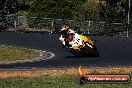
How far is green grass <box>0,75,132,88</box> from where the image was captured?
51.2ft

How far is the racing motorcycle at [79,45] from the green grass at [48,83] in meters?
6.68

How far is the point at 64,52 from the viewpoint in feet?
94.5

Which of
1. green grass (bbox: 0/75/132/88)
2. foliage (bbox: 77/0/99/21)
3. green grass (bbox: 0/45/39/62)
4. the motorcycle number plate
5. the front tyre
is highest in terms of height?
green grass (bbox: 0/75/132/88)

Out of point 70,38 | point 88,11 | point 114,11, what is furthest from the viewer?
point 88,11

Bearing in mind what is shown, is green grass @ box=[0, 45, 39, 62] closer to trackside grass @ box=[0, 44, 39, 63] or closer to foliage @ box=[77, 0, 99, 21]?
trackside grass @ box=[0, 44, 39, 63]

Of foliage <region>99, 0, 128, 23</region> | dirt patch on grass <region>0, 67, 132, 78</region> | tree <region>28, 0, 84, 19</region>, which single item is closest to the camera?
dirt patch on grass <region>0, 67, 132, 78</region>

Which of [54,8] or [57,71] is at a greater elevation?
[57,71]

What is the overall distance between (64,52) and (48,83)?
40.3ft

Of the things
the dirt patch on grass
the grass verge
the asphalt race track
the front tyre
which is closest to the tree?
the asphalt race track

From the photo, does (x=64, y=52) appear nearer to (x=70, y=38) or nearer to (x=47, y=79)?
(x=70, y=38)

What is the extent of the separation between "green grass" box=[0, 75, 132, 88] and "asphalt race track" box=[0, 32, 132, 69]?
13.4 feet

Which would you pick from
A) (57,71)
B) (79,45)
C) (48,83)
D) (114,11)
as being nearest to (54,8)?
(114,11)

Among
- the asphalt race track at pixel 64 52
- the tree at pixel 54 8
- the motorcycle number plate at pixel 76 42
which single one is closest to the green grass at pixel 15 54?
the asphalt race track at pixel 64 52

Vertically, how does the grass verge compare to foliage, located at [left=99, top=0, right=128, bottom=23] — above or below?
above
